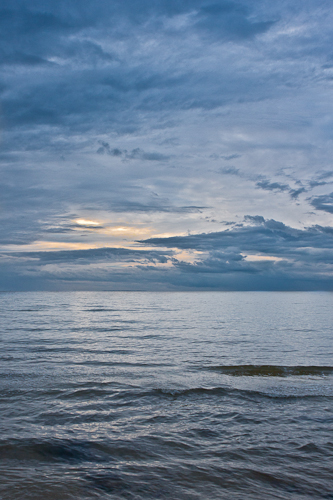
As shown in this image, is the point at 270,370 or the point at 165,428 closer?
the point at 165,428

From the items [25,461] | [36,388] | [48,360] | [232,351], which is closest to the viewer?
[25,461]

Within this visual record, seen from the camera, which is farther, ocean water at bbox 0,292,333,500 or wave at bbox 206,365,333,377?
wave at bbox 206,365,333,377

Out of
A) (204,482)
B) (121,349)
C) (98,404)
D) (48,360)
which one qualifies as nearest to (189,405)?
(98,404)

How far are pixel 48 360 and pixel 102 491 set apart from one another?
14.4 meters

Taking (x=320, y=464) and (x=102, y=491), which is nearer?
(x=102, y=491)

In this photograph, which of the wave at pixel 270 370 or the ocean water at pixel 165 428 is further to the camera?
the wave at pixel 270 370

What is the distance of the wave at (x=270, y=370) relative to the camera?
56.0 feet

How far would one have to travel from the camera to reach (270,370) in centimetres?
1800

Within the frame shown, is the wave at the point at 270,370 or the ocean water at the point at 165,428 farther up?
the ocean water at the point at 165,428

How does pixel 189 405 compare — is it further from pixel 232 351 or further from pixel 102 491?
pixel 232 351

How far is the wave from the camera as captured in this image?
672 inches

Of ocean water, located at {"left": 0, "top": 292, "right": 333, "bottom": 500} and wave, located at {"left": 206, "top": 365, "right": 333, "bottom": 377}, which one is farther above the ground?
ocean water, located at {"left": 0, "top": 292, "right": 333, "bottom": 500}

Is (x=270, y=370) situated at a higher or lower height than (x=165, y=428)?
lower

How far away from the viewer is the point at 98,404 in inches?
464
